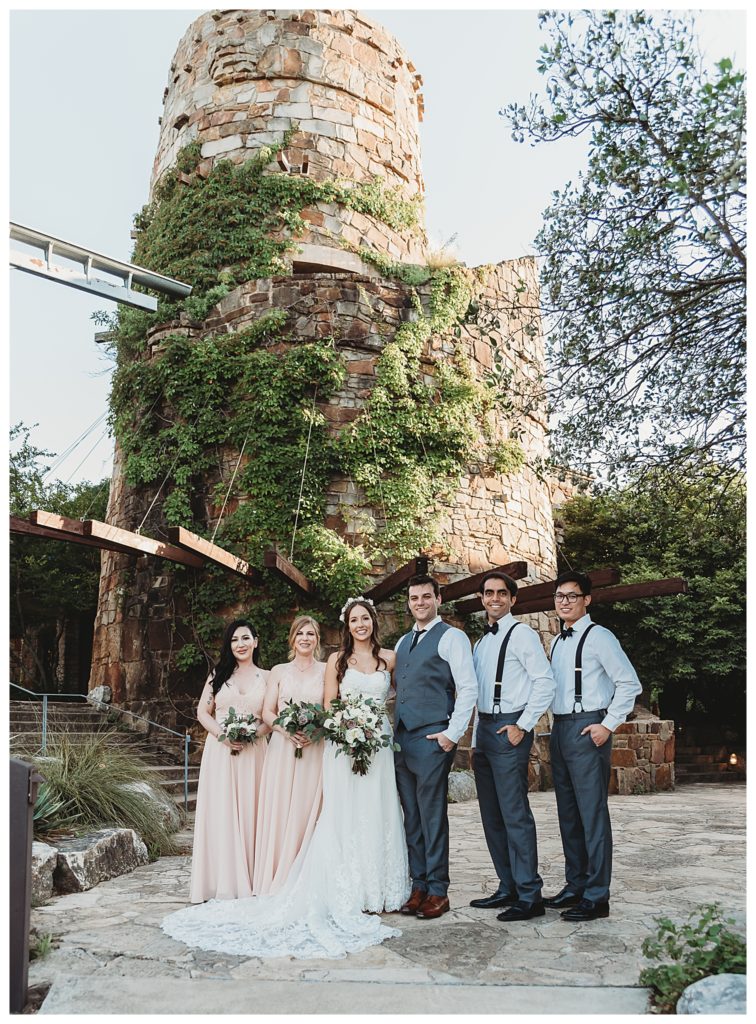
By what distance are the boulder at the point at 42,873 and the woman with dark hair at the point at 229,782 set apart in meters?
0.84

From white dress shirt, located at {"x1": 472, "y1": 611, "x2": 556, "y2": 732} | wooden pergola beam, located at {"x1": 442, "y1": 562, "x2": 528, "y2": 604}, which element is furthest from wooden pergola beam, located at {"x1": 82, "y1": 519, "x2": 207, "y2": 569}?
white dress shirt, located at {"x1": 472, "y1": 611, "x2": 556, "y2": 732}

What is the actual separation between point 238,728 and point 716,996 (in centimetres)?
306

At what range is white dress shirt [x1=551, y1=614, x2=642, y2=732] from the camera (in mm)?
4508

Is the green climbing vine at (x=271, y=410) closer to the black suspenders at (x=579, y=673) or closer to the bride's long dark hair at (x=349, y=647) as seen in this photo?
the bride's long dark hair at (x=349, y=647)

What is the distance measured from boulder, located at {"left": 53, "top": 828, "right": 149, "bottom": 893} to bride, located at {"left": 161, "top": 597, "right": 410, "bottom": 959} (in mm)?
1067

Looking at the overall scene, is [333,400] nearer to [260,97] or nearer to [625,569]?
[260,97]

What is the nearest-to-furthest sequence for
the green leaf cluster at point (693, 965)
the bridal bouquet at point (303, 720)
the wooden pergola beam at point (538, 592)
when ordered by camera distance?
the green leaf cluster at point (693, 965)
the bridal bouquet at point (303, 720)
the wooden pergola beam at point (538, 592)

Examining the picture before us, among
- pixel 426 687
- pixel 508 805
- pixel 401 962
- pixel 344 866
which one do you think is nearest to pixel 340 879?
pixel 344 866

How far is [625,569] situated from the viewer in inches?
638

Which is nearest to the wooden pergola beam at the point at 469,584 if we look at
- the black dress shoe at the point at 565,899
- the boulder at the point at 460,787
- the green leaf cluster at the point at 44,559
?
the boulder at the point at 460,787

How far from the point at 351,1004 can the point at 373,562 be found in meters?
7.79

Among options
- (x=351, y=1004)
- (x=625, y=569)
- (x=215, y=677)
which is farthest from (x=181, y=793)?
(x=625, y=569)

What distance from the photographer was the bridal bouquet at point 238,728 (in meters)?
5.24

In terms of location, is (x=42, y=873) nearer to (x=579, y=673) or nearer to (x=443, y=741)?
(x=443, y=741)
